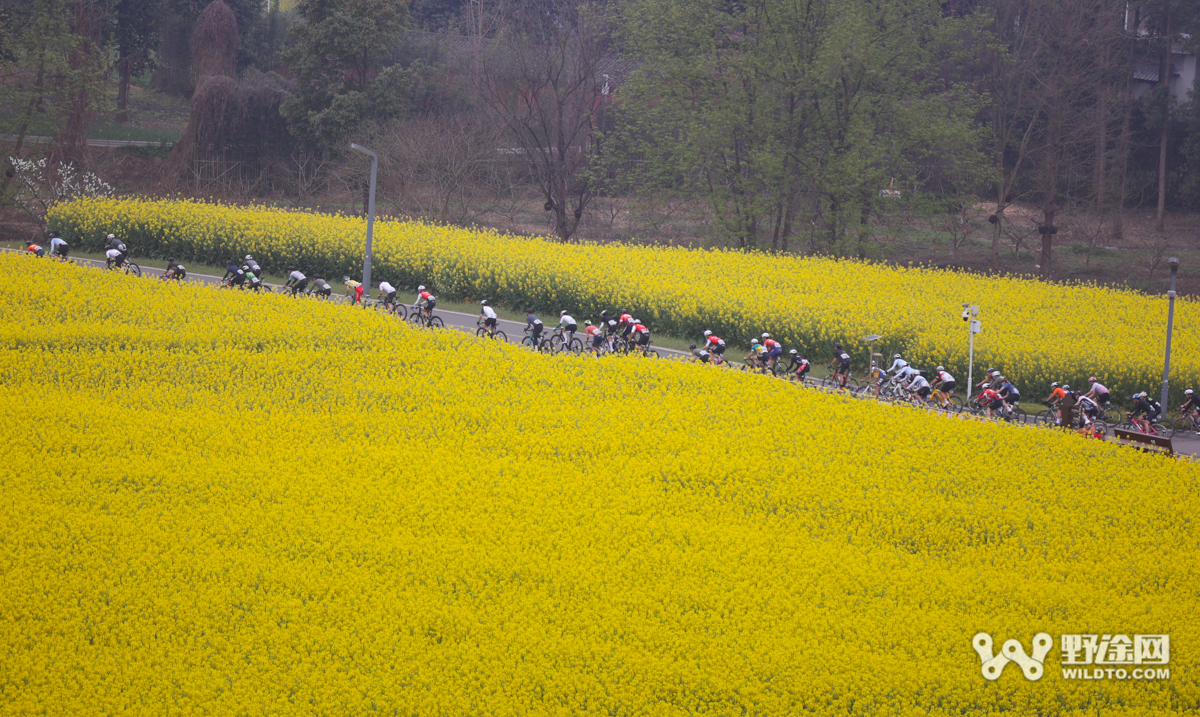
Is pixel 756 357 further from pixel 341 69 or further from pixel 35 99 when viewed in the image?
pixel 341 69

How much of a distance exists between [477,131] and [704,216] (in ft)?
44.6

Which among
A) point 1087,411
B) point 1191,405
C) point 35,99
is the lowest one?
point 1087,411

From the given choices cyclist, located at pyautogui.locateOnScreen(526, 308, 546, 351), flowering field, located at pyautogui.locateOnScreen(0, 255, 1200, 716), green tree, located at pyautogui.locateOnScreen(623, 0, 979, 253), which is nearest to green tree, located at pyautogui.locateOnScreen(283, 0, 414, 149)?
green tree, located at pyautogui.locateOnScreen(623, 0, 979, 253)

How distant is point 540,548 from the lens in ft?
39.1

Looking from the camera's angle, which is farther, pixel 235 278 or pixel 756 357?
pixel 235 278

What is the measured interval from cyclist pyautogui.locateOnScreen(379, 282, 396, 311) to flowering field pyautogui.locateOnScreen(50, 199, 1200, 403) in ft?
20.7

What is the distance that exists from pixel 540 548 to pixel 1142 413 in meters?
16.7

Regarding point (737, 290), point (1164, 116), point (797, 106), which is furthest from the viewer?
point (1164, 116)

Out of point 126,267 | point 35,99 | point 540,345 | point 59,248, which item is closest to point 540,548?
point 540,345

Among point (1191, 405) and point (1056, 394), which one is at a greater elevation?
point (1056, 394)

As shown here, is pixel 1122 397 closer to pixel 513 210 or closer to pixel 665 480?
pixel 665 480

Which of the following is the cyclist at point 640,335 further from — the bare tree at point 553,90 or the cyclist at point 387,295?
the bare tree at point 553,90

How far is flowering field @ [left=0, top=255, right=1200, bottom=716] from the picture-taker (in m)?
9.34

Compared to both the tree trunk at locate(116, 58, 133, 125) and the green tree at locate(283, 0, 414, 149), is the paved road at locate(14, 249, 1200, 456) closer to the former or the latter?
the green tree at locate(283, 0, 414, 149)
